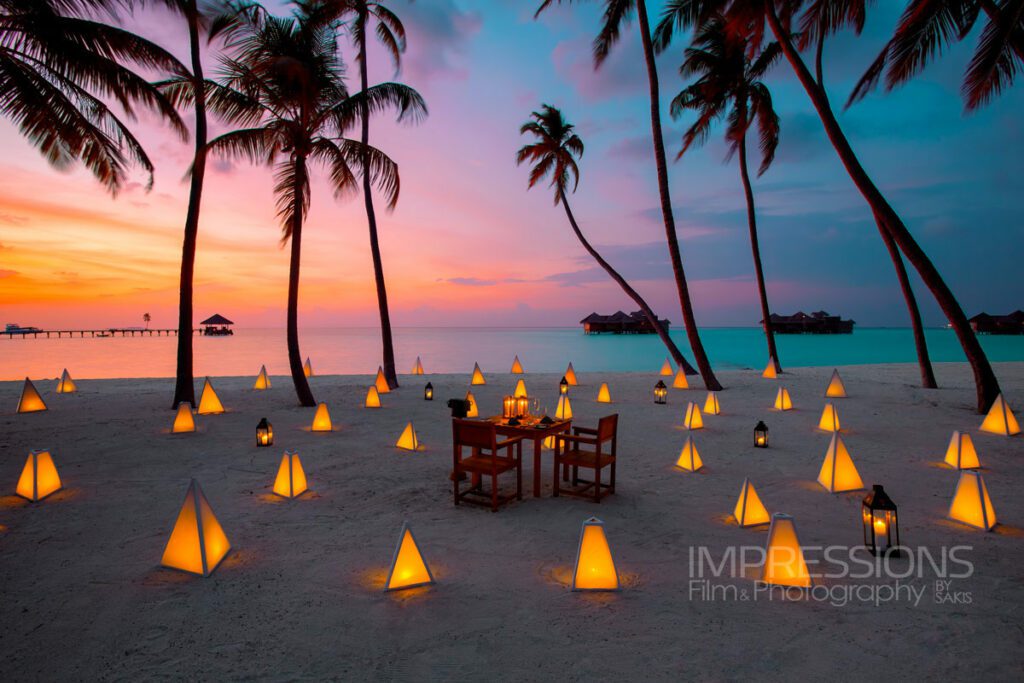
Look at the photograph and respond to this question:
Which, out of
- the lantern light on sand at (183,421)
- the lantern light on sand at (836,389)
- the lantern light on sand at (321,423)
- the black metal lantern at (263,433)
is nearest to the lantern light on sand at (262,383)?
the lantern light on sand at (183,421)

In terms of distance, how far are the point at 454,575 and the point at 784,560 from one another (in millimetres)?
2709

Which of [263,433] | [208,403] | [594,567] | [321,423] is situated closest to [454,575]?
[594,567]

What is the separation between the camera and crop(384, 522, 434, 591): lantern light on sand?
3.70 m

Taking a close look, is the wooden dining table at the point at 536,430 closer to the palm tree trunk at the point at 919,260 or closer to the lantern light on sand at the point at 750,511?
the lantern light on sand at the point at 750,511

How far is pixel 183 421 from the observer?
898cm

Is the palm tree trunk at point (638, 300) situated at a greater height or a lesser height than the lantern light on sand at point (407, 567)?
greater

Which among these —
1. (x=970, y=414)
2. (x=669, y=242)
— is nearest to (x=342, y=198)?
(x=669, y=242)

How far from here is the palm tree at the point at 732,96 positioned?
1708 centimetres

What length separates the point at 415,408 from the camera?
12.0 metres

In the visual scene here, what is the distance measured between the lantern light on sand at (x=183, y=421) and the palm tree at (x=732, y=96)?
17979 millimetres

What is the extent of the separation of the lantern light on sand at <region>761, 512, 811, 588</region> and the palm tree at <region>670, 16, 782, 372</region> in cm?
1576

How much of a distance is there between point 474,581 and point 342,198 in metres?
11.4

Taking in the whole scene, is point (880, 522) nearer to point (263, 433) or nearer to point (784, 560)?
point (784, 560)

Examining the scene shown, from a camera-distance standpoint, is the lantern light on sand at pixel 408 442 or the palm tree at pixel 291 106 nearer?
the lantern light on sand at pixel 408 442
